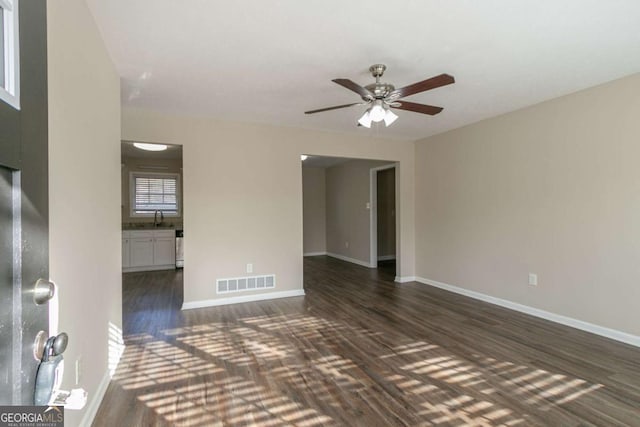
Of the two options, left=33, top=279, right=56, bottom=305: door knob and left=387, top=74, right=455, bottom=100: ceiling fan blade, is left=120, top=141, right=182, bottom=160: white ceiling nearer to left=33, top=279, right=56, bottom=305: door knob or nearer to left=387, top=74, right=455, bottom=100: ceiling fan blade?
left=387, top=74, right=455, bottom=100: ceiling fan blade

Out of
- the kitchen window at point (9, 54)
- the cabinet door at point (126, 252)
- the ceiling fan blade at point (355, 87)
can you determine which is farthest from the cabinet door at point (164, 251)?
the kitchen window at point (9, 54)

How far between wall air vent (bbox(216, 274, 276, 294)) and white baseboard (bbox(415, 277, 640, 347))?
8.81 ft

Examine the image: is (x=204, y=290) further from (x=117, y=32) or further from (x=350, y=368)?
(x=117, y=32)

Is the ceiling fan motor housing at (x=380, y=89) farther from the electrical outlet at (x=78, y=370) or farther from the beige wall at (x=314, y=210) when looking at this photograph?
the beige wall at (x=314, y=210)

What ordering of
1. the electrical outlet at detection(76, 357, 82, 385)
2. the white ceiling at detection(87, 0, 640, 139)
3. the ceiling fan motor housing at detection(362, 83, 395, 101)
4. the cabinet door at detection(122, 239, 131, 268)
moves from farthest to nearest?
1. the cabinet door at detection(122, 239, 131, 268)
2. the ceiling fan motor housing at detection(362, 83, 395, 101)
3. the white ceiling at detection(87, 0, 640, 139)
4. the electrical outlet at detection(76, 357, 82, 385)

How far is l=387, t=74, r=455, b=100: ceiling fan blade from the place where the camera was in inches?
80.8

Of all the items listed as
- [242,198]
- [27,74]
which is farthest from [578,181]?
[27,74]

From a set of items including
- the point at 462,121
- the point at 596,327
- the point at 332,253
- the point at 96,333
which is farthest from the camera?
the point at 332,253

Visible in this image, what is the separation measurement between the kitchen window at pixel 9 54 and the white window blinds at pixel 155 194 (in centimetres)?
685

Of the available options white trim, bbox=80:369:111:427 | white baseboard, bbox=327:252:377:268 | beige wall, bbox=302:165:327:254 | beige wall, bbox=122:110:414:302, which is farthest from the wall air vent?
beige wall, bbox=302:165:327:254

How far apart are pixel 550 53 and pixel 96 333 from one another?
383cm

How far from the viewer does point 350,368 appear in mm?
2348

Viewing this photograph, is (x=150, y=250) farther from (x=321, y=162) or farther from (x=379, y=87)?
(x=379, y=87)

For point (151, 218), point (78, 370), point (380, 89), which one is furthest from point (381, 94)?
point (151, 218)
